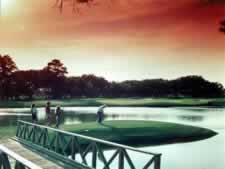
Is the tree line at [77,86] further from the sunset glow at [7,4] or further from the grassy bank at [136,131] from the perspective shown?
the sunset glow at [7,4]

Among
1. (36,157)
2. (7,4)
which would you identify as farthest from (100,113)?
(7,4)

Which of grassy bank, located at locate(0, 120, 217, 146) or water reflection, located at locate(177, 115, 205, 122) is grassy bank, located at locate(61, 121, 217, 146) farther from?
water reflection, located at locate(177, 115, 205, 122)

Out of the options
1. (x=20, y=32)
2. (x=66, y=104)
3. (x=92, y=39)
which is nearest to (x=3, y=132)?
(x=66, y=104)

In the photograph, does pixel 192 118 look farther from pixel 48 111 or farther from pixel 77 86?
pixel 48 111

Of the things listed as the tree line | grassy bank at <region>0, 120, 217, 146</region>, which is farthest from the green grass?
the tree line

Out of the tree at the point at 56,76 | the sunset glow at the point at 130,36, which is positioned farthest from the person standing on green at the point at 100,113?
the tree at the point at 56,76

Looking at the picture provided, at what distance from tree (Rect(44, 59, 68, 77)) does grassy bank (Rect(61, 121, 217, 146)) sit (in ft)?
3.85

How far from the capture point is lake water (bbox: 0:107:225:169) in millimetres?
8055

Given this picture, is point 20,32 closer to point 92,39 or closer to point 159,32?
point 92,39

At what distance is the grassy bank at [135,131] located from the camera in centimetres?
864

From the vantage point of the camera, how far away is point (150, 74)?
27.8ft

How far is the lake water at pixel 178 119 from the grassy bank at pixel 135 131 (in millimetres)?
114

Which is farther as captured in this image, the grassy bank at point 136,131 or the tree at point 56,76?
the tree at point 56,76

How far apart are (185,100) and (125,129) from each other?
1410 millimetres
